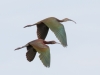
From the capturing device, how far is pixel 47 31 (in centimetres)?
2962

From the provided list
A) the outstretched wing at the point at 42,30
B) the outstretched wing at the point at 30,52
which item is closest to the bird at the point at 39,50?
the outstretched wing at the point at 30,52

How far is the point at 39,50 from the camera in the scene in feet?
81.7

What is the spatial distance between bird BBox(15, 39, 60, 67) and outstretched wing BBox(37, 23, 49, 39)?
0.65 m

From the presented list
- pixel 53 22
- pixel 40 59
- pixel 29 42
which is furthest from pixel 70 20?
pixel 40 59

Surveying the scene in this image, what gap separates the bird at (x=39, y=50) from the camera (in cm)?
2380

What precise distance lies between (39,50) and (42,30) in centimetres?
457

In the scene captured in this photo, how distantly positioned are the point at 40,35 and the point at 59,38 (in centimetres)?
271

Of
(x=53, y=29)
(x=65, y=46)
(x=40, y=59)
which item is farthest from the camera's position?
(x=53, y=29)

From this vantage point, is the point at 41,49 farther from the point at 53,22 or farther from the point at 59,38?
the point at 53,22

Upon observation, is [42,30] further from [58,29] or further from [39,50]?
[39,50]

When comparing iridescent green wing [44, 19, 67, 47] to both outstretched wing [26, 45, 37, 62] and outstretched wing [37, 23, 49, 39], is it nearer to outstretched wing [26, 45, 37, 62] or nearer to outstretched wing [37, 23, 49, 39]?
outstretched wing [37, 23, 49, 39]

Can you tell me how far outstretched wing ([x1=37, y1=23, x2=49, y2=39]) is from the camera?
29078 millimetres

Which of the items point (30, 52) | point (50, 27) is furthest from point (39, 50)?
point (50, 27)

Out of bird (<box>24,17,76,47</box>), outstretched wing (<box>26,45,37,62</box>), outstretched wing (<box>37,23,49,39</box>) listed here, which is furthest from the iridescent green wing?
outstretched wing (<box>26,45,37,62</box>)
